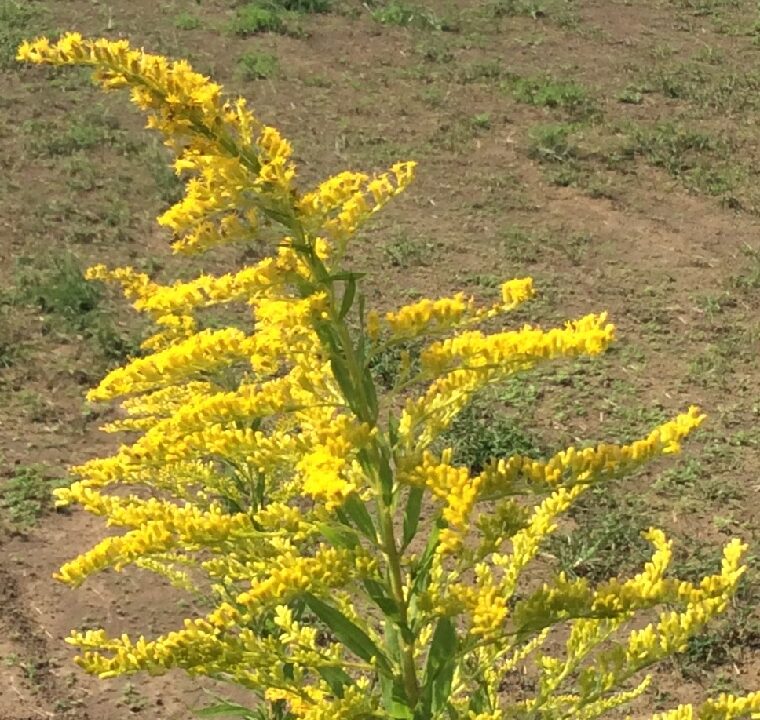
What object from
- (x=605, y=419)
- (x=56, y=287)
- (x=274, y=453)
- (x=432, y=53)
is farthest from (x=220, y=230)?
(x=432, y=53)

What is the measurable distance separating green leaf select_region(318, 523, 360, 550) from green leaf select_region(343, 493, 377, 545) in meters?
0.02

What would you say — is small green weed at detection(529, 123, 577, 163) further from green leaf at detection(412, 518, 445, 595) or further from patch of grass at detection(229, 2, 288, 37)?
green leaf at detection(412, 518, 445, 595)

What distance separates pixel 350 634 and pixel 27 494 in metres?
3.70

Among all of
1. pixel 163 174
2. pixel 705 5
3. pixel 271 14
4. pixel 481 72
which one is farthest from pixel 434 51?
pixel 163 174

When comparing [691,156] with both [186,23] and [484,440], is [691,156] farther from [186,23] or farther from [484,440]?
[186,23]

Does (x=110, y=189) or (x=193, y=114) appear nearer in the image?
(x=193, y=114)

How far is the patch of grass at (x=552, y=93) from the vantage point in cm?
1005

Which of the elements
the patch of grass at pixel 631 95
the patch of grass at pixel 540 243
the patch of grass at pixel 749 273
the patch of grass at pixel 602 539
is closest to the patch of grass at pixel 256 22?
the patch of grass at pixel 631 95

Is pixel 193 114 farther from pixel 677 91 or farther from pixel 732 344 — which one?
pixel 677 91

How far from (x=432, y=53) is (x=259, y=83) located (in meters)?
1.94

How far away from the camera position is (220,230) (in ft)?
6.54

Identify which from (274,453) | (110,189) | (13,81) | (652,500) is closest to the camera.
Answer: (274,453)

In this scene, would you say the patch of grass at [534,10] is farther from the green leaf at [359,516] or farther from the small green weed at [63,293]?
the green leaf at [359,516]

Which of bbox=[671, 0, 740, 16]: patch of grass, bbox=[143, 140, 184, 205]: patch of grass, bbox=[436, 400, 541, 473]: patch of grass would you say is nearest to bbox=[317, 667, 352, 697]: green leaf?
bbox=[436, 400, 541, 473]: patch of grass
